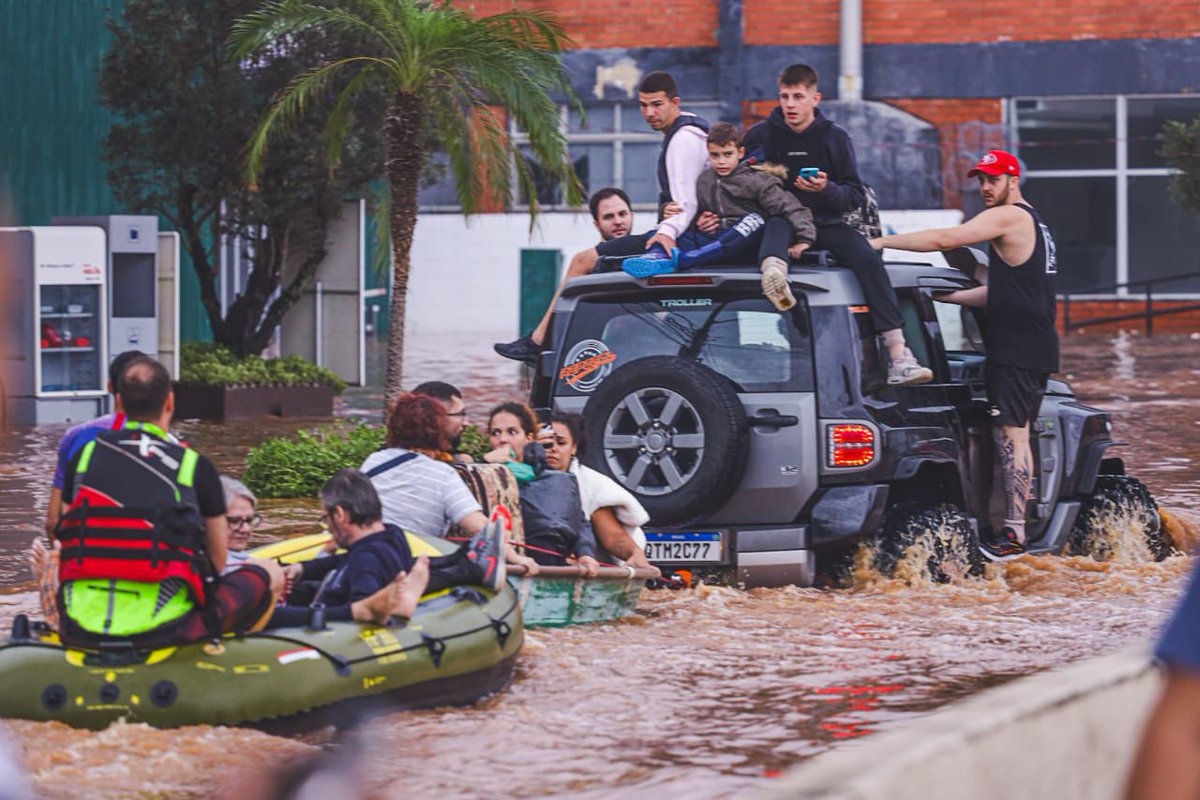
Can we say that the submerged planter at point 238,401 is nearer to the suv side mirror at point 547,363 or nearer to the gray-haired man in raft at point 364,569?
the suv side mirror at point 547,363

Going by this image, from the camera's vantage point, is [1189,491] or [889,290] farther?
[1189,491]

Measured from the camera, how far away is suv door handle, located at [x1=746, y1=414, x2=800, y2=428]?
9406mm

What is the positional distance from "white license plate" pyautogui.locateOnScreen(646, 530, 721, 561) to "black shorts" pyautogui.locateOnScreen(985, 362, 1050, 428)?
1.91 meters

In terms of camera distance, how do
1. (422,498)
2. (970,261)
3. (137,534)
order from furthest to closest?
(970,261), (422,498), (137,534)

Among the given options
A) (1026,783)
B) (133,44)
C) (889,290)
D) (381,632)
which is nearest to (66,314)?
(133,44)

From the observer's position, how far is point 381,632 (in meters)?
7.32

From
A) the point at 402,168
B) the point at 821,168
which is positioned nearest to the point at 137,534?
the point at 821,168

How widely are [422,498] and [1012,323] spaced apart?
12.1 ft

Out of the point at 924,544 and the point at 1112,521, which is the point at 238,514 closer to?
the point at 924,544

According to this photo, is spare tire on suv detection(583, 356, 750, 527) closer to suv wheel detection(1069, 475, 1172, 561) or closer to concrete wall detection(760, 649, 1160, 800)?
suv wheel detection(1069, 475, 1172, 561)

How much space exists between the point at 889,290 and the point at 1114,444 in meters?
2.51

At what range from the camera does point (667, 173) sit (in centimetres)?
1062

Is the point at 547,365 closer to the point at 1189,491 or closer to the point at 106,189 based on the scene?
the point at 1189,491

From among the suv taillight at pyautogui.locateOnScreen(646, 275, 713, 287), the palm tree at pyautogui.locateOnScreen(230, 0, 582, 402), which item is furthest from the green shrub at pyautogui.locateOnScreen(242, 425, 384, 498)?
the suv taillight at pyautogui.locateOnScreen(646, 275, 713, 287)
